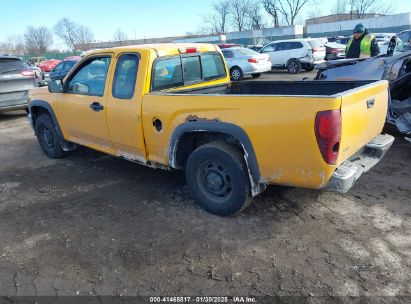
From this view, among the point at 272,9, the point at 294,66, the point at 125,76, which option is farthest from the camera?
the point at 272,9

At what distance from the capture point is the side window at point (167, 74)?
4.11m

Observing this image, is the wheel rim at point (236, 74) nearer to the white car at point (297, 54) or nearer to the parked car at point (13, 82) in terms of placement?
the white car at point (297, 54)

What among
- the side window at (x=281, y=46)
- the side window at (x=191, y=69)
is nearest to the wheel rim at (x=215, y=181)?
the side window at (x=191, y=69)

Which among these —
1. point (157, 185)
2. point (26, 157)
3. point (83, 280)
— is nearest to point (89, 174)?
point (157, 185)

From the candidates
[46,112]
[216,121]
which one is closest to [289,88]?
[216,121]

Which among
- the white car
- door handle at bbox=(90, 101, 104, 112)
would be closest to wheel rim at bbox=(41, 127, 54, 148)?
door handle at bbox=(90, 101, 104, 112)

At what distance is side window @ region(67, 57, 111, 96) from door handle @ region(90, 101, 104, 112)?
0.12 m

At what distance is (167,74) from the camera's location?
4258 mm

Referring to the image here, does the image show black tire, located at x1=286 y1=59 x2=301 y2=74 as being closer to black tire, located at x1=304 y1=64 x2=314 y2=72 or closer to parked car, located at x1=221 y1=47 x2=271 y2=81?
black tire, located at x1=304 y1=64 x2=314 y2=72

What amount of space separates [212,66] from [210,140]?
5.09 feet

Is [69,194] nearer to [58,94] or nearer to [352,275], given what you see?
[58,94]

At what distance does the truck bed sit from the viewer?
4.21 meters

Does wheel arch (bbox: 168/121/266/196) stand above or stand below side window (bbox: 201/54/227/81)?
below

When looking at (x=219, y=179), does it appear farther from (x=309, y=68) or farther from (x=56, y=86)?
(x=309, y=68)
